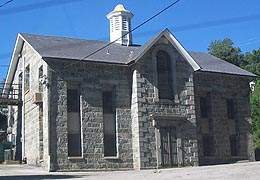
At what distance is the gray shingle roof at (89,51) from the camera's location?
30531 mm

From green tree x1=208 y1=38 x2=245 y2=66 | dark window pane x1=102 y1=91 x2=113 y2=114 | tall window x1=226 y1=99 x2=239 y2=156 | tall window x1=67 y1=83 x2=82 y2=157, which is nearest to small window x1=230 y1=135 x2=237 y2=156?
tall window x1=226 y1=99 x2=239 y2=156

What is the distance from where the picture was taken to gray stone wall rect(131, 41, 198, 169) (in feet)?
98.7

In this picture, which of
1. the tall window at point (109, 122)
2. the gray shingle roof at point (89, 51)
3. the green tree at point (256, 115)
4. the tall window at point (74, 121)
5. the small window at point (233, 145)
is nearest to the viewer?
the tall window at point (74, 121)

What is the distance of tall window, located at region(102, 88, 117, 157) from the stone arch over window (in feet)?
9.53

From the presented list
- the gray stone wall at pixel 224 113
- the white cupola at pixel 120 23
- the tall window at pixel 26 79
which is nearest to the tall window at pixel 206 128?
the gray stone wall at pixel 224 113

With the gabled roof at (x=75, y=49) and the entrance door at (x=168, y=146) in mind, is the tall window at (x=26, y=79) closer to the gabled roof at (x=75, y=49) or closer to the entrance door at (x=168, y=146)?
the gabled roof at (x=75, y=49)

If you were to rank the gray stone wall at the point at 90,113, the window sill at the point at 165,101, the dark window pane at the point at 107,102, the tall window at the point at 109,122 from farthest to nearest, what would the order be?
the window sill at the point at 165,101 < the dark window pane at the point at 107,102 < the tall window at the point at 109,122 < the gray stone wall at the point at 90,113

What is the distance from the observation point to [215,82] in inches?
1383

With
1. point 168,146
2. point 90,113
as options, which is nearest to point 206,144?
point 168,146

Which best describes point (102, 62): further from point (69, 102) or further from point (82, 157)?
point (82, 157)

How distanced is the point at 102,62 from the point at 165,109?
15.4 ft

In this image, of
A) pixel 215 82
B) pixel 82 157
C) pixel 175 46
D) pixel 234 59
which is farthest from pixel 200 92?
pixel 234 59

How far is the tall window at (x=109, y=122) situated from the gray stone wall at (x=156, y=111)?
1184 mm

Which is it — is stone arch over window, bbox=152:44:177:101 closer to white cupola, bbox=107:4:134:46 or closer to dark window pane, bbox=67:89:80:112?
dark window pane, bbox=67:89:80:112
